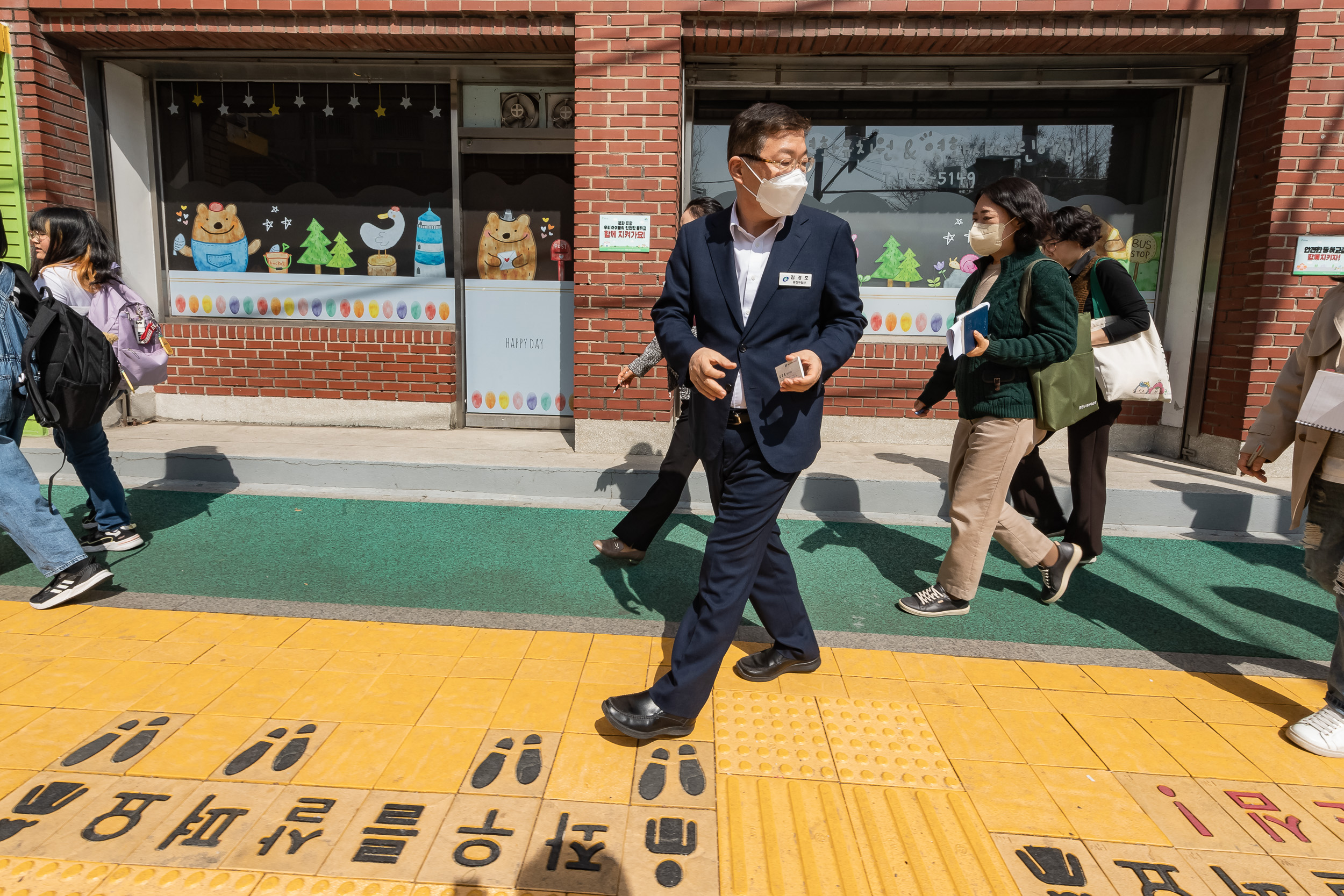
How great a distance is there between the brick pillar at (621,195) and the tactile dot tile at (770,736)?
3584 millimetres

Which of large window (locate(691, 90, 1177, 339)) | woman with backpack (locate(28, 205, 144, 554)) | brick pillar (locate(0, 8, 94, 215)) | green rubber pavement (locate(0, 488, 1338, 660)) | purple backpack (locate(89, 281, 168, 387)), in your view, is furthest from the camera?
large window (locate(691, 90, 1177, 339))

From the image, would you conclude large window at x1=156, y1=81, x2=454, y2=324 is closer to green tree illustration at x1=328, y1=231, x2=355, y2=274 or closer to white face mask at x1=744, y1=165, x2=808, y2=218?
green tree illustration at x1=328, y1=231, x2=355, y2=274

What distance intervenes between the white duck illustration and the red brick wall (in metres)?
0.80

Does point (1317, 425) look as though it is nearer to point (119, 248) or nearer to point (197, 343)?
point (197, 343)

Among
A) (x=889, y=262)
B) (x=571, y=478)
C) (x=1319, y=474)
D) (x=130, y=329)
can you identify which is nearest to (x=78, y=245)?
(x=130, y=329)

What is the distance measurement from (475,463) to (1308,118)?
6.69 m

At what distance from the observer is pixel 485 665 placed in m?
3.18

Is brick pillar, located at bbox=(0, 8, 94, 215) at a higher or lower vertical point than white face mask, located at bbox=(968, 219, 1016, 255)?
higher

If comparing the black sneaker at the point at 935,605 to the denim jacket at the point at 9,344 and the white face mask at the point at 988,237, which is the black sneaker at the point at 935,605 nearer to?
the white face mask at the point at 988,237

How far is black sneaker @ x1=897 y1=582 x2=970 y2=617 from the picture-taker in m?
3.85

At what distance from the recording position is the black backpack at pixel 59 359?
3604 mm

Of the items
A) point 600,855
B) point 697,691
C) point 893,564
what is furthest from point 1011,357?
point 600,855

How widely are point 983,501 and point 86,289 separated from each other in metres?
4.64

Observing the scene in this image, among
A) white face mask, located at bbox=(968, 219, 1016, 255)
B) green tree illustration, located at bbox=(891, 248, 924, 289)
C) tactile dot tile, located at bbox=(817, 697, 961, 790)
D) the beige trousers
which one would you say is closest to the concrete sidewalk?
the beige trousers
